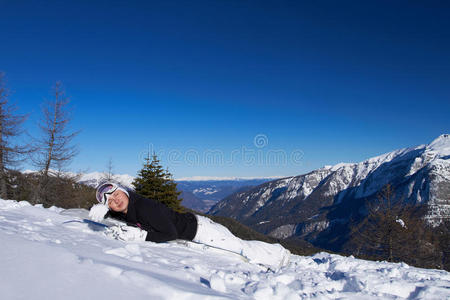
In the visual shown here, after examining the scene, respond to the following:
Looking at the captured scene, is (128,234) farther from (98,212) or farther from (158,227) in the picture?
(98,212)

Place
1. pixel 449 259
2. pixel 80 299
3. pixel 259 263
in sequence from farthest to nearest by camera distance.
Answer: pixel 449 259 < pixel 259 263 < pixel 80 299

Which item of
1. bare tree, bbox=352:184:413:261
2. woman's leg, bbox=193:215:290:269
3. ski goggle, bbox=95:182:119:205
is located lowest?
bare tree, bbox=352:184:413:261

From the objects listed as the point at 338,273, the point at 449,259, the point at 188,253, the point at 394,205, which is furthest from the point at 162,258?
the point at 449,259

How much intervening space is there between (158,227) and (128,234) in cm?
52

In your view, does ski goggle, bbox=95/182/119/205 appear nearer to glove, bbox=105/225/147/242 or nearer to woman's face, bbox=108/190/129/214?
woman's face, bbox=108/190/129/214

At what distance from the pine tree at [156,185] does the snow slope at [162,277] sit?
22463mm

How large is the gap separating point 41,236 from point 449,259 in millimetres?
24668

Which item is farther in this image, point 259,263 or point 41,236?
point 259,263

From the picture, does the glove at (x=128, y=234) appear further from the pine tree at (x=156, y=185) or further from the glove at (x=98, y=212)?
the pine tree at (x=156, y=185)

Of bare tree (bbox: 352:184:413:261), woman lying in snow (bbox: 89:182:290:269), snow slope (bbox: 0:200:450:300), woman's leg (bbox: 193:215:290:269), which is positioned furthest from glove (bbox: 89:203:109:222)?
bare tree (bbox: 352:184:413:261)

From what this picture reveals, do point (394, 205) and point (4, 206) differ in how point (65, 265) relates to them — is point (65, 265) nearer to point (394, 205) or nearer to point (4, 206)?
point (4, 206)

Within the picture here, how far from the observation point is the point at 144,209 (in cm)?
469

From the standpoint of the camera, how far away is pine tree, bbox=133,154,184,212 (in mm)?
26891

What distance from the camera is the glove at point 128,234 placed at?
15.3 ft
